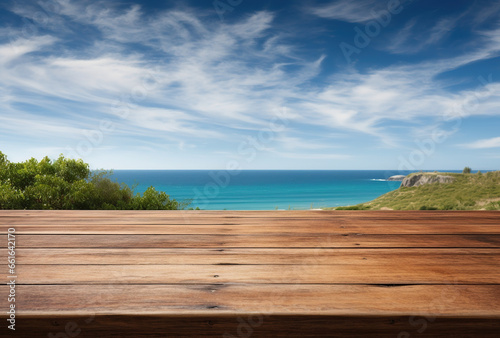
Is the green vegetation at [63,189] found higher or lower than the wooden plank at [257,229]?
higher

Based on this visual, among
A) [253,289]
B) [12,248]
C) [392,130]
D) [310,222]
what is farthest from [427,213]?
[392,130]

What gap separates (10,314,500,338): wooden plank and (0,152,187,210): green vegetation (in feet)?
12.8

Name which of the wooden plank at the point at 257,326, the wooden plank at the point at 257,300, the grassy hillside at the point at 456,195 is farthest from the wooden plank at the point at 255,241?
the grassy hillside at the point at 456,195

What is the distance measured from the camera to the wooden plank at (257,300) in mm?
681

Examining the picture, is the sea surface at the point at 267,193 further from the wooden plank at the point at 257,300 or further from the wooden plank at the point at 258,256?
the wooden plank at the point at 257,300

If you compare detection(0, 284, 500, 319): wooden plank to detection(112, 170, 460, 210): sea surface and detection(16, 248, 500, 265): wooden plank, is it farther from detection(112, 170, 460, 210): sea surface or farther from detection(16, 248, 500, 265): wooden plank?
detection(112, 170, 460, 210): sea surface

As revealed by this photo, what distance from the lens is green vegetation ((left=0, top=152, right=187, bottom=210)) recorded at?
3.89 meters

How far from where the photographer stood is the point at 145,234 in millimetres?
1369

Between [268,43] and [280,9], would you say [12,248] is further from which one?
[268,43]

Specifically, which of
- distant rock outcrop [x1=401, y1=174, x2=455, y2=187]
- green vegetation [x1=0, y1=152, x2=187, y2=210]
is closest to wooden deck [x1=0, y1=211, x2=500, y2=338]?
green vegetation [x1=0, y1=152, x2=187, y2=210]

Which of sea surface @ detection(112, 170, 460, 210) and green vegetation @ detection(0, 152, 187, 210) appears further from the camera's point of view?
sea surface @ detection(112, 170, 460, 210)

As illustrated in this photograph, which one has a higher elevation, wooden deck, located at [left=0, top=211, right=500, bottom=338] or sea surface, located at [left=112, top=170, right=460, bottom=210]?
wooden deck, located at [left=0, top=211, right=500, bottom=338]

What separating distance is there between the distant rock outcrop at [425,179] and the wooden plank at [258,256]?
34.1ft

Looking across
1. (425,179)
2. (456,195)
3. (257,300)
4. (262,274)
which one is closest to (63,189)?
(262,274)
